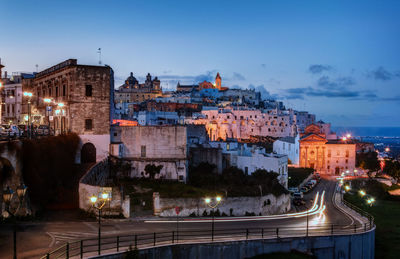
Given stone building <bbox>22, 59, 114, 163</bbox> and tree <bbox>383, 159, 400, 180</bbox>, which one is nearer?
stone building <bbox>22, 59, 114, 163</bbox>

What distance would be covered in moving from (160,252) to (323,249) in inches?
427

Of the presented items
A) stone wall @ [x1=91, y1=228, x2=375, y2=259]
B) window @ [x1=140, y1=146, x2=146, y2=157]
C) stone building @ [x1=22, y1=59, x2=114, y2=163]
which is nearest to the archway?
stone building @ [x1=22, y1=59, x2=114, y2=163]

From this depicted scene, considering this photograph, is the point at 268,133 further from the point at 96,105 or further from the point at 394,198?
the point at 96,105

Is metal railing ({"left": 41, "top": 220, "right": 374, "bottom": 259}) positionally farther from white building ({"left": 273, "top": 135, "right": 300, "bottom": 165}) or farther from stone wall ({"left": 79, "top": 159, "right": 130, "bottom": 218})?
white building ({"left": 273, "top": 135, "right": 300, "bottom": 165})

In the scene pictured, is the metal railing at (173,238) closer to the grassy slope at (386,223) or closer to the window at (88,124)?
the grassy slope at (386,223)

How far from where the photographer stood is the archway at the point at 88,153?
3309 centimetres

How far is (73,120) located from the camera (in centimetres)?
3303

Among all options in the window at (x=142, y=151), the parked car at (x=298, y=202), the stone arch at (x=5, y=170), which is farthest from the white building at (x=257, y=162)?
the stone arch at (x=5, y=170)

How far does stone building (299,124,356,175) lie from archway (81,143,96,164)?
45.2 metres

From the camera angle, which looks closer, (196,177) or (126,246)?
(126,246)

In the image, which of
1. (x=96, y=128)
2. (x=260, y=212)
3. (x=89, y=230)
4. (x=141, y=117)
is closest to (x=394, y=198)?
(x=260, y=212)

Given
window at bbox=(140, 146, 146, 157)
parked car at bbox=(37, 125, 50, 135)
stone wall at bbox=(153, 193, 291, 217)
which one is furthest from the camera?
window at bbox=(140, 146, 146, 157)

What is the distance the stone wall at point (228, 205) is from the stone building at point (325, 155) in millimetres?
39924

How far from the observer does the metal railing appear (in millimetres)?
15781
